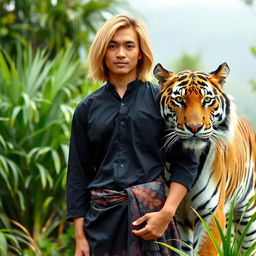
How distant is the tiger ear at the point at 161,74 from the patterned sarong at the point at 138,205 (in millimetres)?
552

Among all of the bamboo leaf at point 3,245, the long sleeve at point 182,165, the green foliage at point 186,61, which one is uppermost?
the long sleeve at point 182,165

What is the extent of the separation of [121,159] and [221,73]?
2.26ft

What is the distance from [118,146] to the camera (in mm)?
2914

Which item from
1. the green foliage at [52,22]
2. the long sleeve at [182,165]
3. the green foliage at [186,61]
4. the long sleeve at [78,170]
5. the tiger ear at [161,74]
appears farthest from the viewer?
the green foliage at [186,61]

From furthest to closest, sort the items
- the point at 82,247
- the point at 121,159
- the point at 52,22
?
the point at 52,22, the point at 82,247, the point at 121,159

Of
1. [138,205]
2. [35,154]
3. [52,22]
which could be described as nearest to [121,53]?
[138,205]

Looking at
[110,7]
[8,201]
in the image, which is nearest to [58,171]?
[8,201]

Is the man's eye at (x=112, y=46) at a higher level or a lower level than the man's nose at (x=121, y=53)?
higher

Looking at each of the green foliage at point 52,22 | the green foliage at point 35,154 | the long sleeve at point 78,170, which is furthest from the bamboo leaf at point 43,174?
the green foliage at point 52,22

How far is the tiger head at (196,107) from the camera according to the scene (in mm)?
2969

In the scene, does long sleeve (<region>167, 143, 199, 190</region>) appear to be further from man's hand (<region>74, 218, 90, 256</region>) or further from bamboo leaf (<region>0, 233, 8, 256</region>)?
bamboo leaf (<region>0, 233, 8, 256</region>)

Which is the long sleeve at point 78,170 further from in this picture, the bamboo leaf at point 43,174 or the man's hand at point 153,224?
the bamboo leaf at point 43,174

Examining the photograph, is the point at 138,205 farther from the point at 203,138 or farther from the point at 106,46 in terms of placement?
the point at 106,46

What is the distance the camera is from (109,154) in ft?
9.61
